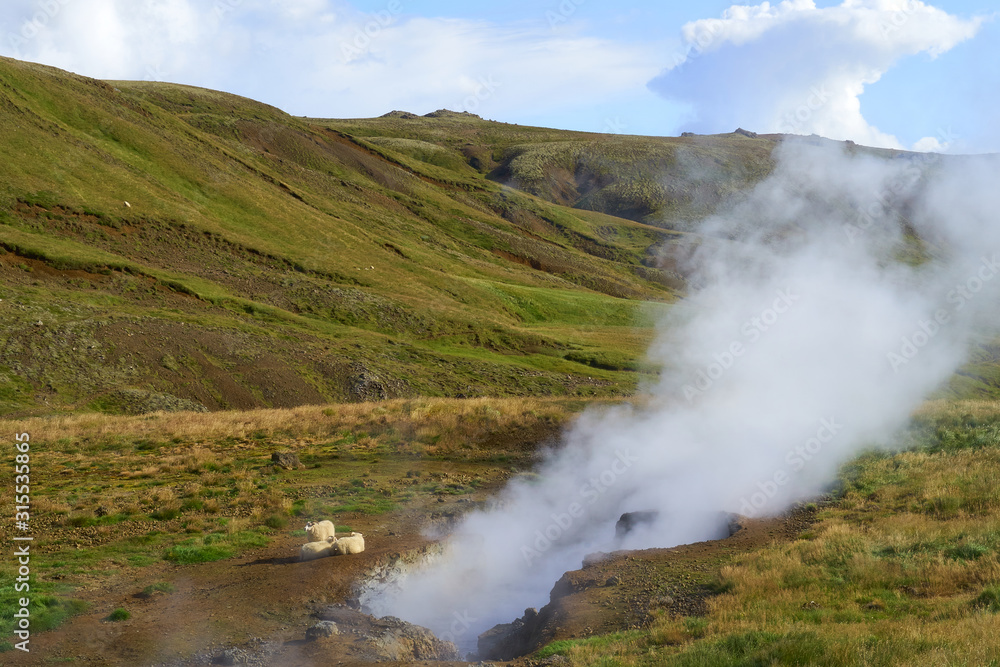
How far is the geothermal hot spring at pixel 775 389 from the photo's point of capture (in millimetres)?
15367

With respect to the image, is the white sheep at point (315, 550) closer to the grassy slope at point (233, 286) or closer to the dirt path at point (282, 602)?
the dirt path at point (282, 602)

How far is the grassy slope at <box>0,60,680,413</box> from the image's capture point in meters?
36.3

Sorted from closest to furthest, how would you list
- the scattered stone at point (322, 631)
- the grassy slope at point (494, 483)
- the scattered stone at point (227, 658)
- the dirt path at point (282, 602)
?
the grassy slope at point (494, 483) < the scattered stone at point (227, 658) < the dirt path at point (282, 602) < the scattered stone at point (322, 631)

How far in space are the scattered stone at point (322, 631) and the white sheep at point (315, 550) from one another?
371 centimetres

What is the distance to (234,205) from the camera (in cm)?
6638

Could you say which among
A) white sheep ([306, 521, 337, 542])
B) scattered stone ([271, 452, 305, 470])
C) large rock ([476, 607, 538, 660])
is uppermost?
scattered stone ([271, 452, 305, 470])

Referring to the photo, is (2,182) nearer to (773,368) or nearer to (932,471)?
(773,368)

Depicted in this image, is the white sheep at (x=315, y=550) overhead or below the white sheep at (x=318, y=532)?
below

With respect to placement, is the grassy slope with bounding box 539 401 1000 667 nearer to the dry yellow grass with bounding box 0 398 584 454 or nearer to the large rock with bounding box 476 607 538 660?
the large rock with bounding box 476 607 538 660

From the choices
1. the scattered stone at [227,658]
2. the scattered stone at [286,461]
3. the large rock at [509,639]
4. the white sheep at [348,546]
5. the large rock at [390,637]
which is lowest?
the large rock at [509,639]

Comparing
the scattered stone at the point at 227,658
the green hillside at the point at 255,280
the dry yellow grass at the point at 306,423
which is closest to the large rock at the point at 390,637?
the scattered stone at the point at 227,658

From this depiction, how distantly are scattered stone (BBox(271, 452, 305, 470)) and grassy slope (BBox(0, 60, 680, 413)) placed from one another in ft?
46.3

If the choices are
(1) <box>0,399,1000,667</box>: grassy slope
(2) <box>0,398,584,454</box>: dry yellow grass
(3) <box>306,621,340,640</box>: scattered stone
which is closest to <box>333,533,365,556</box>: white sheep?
(1) <box>0,399,1000,667</box>: grassy slope

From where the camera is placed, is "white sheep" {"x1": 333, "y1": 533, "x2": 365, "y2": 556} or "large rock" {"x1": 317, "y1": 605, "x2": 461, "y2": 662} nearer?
"large rock" {"x1": 317, "y1": 605, "x2": 461, "y2": 662}
